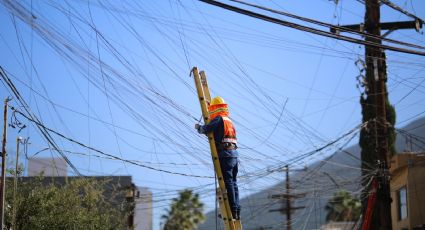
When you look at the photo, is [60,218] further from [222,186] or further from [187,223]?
[187,223]

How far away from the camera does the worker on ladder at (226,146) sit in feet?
46.8

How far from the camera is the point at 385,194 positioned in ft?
86.8

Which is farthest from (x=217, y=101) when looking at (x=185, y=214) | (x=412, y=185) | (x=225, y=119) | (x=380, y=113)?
(x=185, y=214)

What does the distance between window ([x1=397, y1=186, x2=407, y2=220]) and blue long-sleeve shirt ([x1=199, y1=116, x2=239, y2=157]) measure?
19.0m

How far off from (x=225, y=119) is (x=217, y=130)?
252 millimetres

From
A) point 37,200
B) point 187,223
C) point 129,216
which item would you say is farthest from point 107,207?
point 187,223

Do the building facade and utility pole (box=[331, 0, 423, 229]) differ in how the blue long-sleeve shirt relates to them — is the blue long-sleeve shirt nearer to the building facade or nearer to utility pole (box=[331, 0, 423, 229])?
utility pole (box=[331, 0, 423, 229])

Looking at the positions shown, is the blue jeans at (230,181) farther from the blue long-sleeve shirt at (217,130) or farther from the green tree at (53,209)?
the green tree at (53,209)

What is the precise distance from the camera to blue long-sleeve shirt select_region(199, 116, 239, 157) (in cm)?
1420

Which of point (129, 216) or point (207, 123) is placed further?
point (129, 216)

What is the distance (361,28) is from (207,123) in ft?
43.6

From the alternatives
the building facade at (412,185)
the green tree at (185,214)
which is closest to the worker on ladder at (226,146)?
the building facade at (412,185)

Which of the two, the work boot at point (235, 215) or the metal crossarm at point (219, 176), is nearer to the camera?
the metal crossarm at point (219, 176)

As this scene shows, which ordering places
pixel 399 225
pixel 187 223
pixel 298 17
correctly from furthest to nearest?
pixel 187 223, pixel 399 225, pixel 298 17
